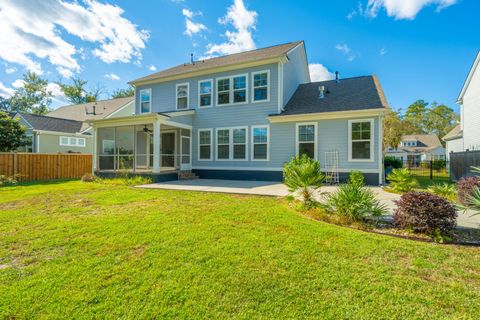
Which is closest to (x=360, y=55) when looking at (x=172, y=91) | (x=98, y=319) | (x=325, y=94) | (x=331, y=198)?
(x=325, y=94)

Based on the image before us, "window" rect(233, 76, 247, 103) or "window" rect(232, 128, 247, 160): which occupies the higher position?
"window" rect(233, 76, 247, 103)

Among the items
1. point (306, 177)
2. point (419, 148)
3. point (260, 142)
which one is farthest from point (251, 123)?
point (419, 148)

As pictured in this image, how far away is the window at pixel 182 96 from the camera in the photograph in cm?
1483

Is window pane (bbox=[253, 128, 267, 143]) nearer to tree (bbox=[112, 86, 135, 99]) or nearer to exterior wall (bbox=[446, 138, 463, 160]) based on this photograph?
exterior wall (bbox=[446, 138, 463, 160])

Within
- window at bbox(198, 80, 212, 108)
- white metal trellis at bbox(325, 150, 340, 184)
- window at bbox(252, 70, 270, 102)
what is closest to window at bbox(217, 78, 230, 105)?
window at bbox(198, 80, 212, 108)

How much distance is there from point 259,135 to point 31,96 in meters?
45.8

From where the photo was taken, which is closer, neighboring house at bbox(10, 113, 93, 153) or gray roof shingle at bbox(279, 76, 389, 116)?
gray roof shingle at bbox(279, 76, 389, 116)

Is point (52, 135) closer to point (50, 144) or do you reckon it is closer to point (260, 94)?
point (50, 144)

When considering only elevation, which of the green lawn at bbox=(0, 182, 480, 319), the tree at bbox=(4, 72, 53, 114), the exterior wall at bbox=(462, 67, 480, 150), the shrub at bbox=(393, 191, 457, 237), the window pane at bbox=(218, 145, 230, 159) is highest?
the tree at bbox=(4, 72, 53, 114)

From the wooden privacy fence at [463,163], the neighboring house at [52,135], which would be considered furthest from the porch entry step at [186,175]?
the neighboring house at [52,135]

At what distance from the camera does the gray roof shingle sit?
35.9ft

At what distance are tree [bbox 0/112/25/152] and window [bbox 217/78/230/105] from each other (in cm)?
1489

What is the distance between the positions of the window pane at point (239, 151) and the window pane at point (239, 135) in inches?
11.5

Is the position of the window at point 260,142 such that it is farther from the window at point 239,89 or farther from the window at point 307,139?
the window at point 239,89
